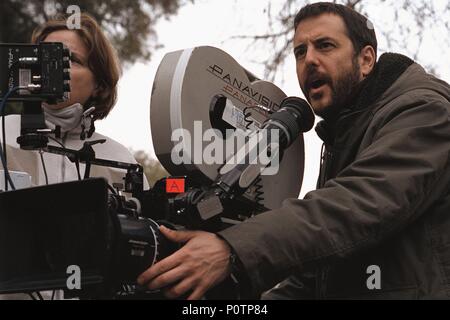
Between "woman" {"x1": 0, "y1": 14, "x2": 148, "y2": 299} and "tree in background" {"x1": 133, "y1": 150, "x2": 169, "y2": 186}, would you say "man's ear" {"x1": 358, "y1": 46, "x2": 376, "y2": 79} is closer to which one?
"woman" {"x1": 0, "y1": 14, "x2": 148, "y2": 299}

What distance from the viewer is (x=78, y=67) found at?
107 inches

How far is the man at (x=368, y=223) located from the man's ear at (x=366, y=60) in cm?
23

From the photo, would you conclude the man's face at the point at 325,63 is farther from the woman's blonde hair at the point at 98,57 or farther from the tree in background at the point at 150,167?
the tree in background at the point at 150,167

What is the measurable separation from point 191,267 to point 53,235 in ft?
1.20

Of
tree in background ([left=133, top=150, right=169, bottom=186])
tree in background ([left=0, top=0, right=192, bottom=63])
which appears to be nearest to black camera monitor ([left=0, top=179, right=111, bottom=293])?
tree in background ([left=0, top=0, right=192, bottom=63])

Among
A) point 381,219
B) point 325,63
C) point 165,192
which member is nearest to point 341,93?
point 325,63

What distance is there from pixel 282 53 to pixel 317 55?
2918mm

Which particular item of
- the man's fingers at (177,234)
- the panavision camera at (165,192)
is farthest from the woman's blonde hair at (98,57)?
the man's fingers at (177,234)

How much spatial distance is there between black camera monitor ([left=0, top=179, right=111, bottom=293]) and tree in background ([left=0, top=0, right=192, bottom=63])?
5.66 meters

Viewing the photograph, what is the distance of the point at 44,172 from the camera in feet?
8.05

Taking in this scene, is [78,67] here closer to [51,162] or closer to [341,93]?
[51,162]

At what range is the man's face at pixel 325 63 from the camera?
2.48m

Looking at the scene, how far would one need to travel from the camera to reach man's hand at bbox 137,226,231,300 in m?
1.77
